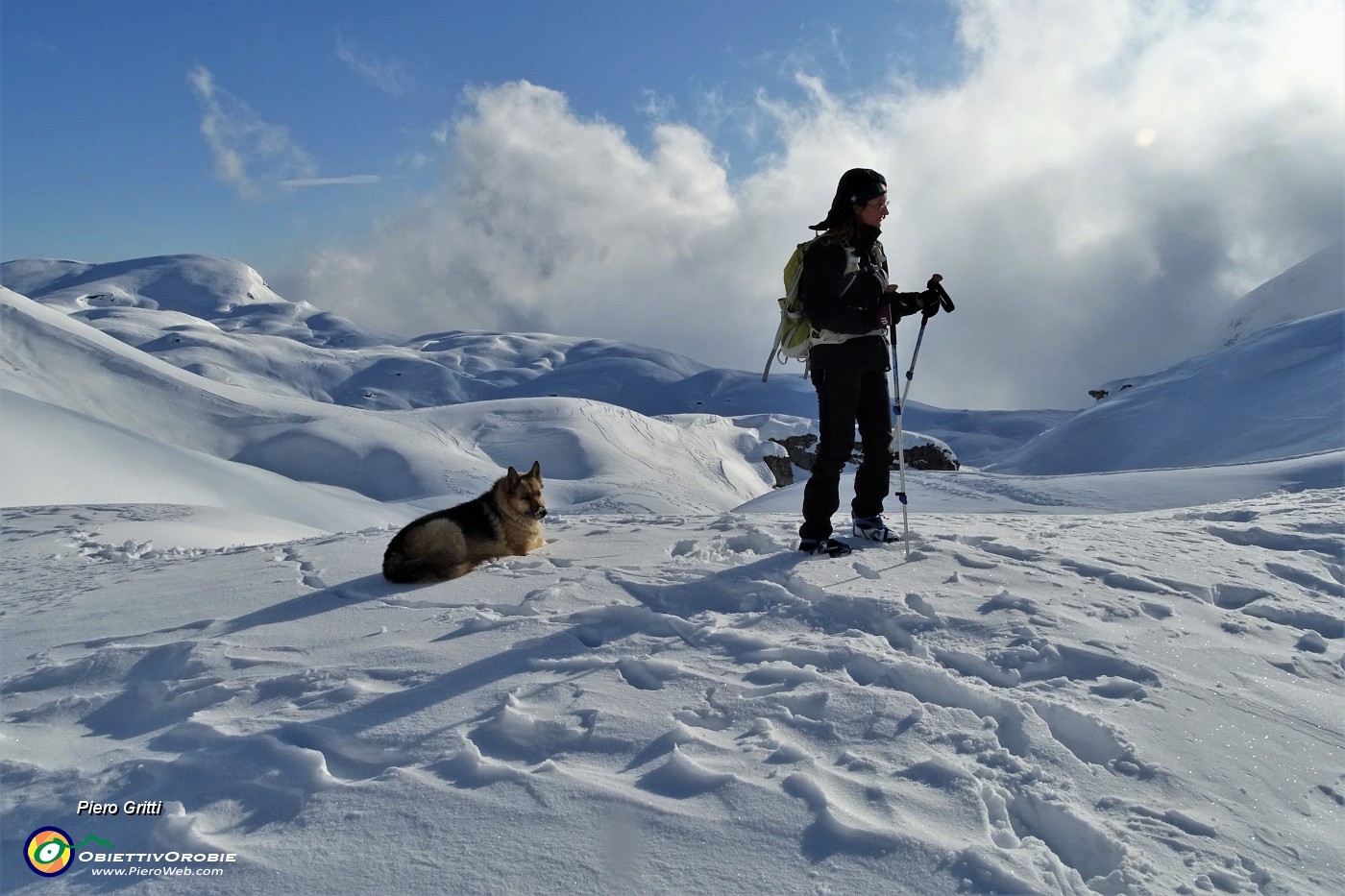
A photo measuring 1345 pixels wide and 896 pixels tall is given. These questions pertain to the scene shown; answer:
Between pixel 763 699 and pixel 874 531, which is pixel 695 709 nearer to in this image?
pixel 763 699

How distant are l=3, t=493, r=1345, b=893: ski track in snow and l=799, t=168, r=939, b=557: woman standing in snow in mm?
603

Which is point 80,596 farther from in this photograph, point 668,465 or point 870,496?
point 668,465

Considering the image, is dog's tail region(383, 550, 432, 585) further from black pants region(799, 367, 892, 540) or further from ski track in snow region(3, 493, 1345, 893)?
black pants region(799, 367, 892, 540)

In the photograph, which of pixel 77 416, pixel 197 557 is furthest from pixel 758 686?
pixel 77 416

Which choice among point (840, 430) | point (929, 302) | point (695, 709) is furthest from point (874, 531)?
point (695, 709)

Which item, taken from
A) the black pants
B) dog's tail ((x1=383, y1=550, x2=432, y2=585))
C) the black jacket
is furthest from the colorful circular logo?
the black jacket

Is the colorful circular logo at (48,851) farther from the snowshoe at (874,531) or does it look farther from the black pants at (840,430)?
the snowshoe at (874,531)

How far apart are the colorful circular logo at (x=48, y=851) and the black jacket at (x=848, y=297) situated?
4126 millimetres

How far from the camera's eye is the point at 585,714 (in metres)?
2.78

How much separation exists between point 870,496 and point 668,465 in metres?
22.3

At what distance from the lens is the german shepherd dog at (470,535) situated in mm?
4641

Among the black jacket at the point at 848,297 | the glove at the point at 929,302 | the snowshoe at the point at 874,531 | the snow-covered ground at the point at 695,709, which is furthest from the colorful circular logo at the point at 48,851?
the glove at the point at 929,302

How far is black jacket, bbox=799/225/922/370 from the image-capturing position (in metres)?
4.56

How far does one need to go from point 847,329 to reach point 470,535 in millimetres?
2841
